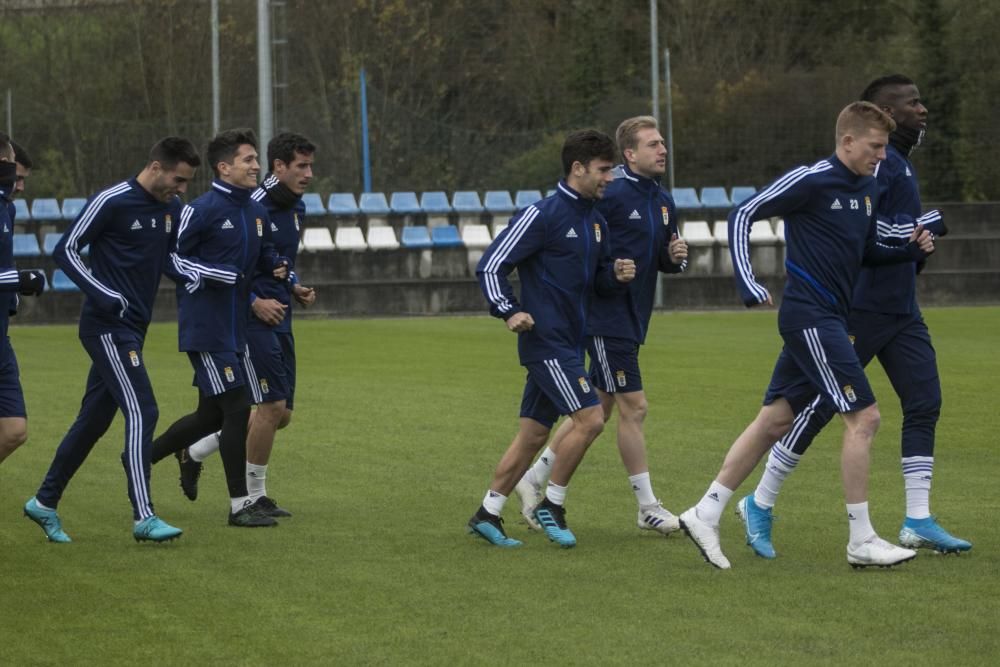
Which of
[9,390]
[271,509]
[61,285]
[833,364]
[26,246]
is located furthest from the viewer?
[26,246]

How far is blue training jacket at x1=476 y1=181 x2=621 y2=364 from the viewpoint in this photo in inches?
325

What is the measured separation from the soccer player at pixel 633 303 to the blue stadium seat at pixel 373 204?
909 inches

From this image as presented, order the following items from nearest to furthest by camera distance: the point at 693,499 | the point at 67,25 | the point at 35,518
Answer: the point at 35,518, the point at 693,499, the point at 67,25

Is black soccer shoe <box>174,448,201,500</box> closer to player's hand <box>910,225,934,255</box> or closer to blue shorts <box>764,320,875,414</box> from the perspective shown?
blue shorts <box>764,320,875,414</box>

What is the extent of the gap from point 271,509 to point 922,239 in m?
3.73

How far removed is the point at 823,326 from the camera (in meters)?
7.52

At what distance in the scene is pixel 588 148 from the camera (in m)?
8.32

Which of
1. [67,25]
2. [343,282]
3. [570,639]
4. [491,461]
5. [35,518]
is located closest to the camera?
[570,639]

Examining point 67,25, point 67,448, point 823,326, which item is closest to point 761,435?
point 823,326

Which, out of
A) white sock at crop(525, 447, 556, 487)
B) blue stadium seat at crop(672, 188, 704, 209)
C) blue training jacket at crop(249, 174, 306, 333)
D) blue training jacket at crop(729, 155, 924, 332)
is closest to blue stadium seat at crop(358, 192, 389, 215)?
blue stadium seat at crop(672, 188, 704, 209)

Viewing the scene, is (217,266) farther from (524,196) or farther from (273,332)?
(524,196)

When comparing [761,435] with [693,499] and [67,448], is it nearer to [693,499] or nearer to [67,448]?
[693,499]

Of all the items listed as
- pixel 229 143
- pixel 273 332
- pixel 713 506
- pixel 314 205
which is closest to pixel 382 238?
pixel 314 205

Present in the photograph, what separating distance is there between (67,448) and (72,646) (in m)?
2.89
